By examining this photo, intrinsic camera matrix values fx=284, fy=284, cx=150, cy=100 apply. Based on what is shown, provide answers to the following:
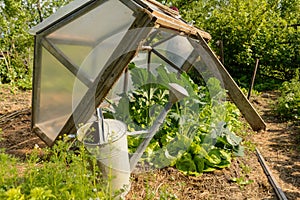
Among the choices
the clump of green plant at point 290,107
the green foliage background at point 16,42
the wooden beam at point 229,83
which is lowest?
the green foliage background at point 16,42

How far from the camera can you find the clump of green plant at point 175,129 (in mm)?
2846

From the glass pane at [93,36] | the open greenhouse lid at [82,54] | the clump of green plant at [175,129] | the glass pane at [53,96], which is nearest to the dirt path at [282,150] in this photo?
the clump of green plant at [175,129]

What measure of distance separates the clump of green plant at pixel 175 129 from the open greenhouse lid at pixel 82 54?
0.48 meters

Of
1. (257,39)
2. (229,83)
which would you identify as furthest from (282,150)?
(257,39)

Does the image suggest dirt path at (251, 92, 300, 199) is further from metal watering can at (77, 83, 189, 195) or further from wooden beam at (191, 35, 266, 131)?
metal watering can at (77, 83, 189, 195)

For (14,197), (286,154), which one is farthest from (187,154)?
(14,197)

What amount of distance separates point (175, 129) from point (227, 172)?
681mm

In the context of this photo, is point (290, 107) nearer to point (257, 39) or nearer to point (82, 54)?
point (257, 39)

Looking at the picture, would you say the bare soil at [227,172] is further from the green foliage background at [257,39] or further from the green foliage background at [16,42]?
the green foliage background at [257,39]

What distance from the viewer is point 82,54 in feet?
8.74

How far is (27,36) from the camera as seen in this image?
720cm

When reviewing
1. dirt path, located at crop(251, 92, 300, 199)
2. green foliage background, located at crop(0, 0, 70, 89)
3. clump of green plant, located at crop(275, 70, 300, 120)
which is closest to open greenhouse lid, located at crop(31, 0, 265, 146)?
dirt path, located at crop(251, 92, 300, 199)

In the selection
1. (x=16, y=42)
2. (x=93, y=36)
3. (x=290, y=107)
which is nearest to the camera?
(x=93, y=36)

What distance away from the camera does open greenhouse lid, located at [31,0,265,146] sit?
2.33 m
